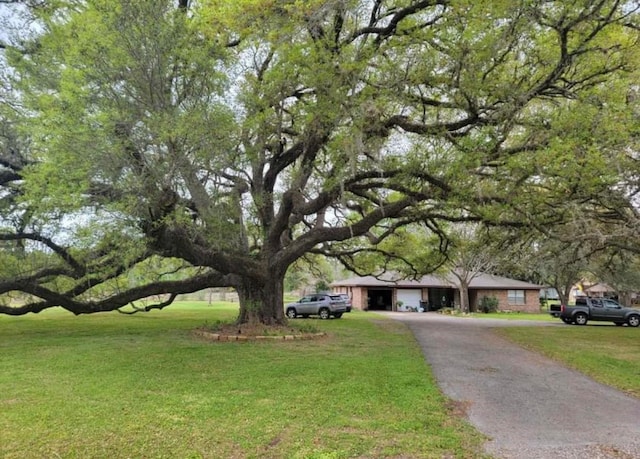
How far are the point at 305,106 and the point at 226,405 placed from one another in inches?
247

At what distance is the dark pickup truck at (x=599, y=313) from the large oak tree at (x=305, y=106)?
54.7 feet

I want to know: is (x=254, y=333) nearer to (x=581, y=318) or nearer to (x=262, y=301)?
(x=262, y=301)

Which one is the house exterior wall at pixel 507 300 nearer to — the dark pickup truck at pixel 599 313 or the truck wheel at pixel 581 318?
the dark pickup truck at pixel 599 313

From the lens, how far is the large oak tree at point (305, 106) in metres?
7.91

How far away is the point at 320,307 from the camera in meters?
26.0

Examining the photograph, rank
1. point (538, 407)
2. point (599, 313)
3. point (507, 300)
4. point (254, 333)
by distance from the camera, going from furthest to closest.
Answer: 1. point (507, 300)
2. point (599, 313)
3. point (254, 333)
4. point (538, 407)

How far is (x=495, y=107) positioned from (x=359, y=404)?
671 cm

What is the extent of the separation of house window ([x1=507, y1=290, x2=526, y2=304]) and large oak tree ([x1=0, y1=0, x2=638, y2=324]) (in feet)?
99.5

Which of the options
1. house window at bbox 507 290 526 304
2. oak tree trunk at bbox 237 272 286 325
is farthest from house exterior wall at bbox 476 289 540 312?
oak tree trunk at bbox 237 272 286 325

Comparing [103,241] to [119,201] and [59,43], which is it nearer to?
[119,201]

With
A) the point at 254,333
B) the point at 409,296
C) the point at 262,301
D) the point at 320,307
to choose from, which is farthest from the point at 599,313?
the point at 254,333

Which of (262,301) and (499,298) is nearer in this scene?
(262,301)

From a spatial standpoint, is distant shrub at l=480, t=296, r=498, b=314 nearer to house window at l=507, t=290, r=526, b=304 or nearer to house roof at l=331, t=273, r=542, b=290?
house roof at l=331, t=273, r=542, b=290

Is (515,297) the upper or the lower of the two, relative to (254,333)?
upper
